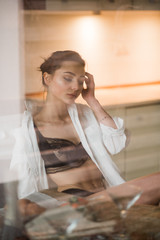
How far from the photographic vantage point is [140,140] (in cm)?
115

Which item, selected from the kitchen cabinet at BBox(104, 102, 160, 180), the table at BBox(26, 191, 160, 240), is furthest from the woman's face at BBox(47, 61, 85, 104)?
the table at BBox(26, 191, 160, 240)

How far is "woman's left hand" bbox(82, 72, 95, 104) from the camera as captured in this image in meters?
1.03

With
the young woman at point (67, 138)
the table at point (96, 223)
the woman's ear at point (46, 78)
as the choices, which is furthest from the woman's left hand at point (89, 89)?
the table at point (96, 223)

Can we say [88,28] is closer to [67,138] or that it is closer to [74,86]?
[74,86]

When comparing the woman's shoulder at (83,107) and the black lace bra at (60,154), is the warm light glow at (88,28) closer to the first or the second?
the woman's shoulder at (83,107)

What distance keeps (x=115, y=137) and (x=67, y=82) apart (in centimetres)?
22

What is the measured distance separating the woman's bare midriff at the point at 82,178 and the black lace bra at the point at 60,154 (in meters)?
0.01

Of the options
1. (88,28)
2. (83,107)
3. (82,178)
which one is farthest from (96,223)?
(88,28)

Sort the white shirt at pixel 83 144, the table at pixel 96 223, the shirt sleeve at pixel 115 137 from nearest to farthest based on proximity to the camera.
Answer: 1. the table at pixel 96 223
2. the white shirt at pixel 83 144
3. the shirt sleeve at pixel 115 137

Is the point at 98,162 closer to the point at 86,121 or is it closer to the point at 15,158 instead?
the point at 86,121

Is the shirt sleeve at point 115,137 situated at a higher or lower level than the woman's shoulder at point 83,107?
lower

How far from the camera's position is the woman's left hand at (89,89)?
3.38 ft

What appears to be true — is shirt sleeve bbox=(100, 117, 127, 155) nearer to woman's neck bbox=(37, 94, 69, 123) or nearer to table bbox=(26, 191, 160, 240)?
woman's neck bbox=(37, 94, 69, 123)

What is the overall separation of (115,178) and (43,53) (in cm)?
41
